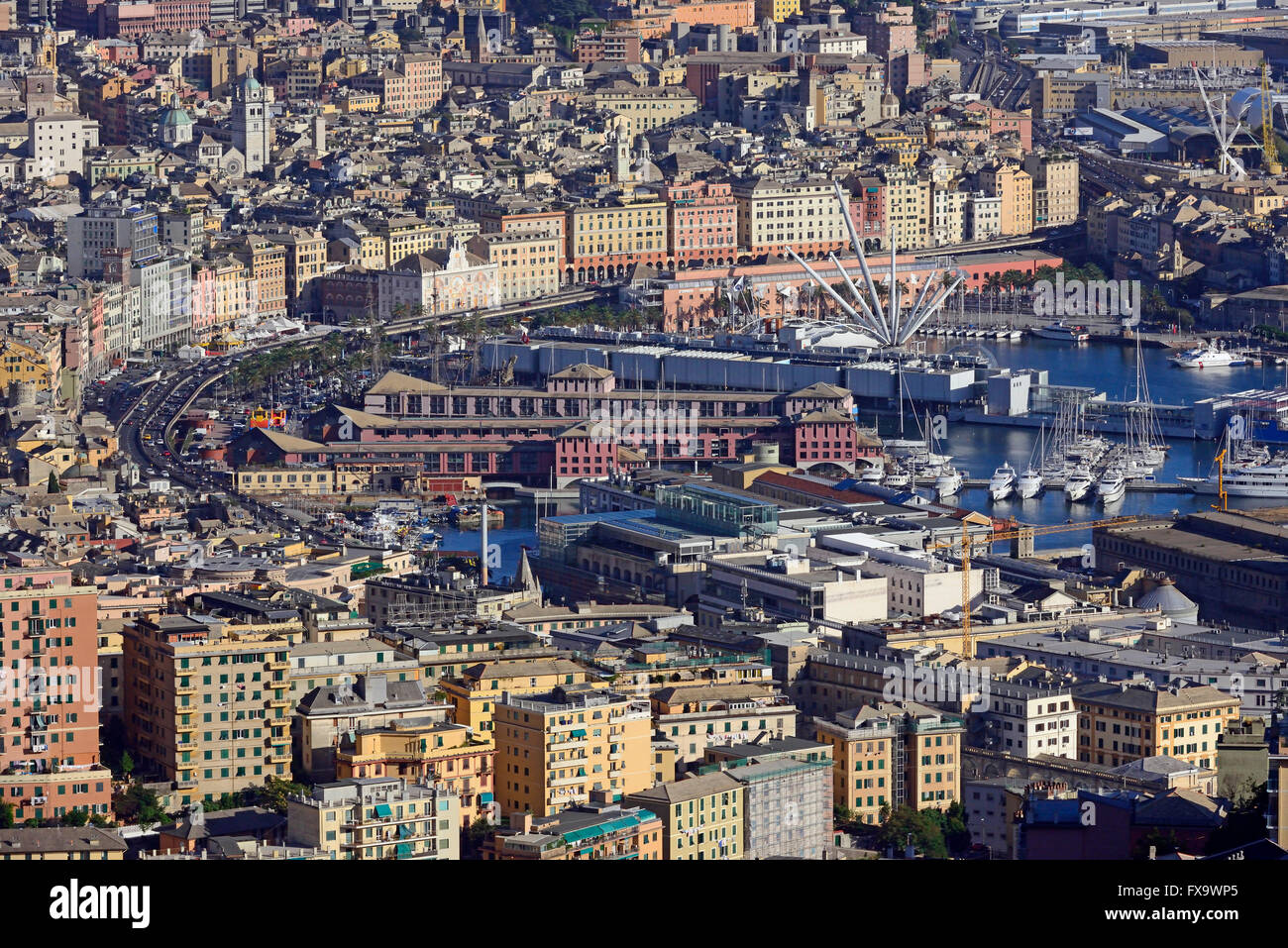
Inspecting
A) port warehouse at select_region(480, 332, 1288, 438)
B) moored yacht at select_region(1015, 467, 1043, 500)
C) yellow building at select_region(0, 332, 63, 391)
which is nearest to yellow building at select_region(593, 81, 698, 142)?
port warehouse at select_region(480, 332, 1288, 438)

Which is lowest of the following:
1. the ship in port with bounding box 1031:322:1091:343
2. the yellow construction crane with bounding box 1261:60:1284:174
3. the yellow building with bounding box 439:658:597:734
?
the yellow building with bounding box 439:658:597:734

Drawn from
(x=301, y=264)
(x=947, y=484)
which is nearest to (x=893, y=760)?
(x=947, y=484)

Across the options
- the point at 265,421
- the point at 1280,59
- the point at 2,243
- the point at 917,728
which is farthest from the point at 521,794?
the point at 1280,59

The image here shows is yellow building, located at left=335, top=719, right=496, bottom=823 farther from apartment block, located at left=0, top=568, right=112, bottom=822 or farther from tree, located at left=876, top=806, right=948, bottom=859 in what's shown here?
tree, located at left=876, top=806, right=948, bottom=859

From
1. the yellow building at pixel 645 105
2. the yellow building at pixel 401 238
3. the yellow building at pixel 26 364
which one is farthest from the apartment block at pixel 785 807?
the yellow building at pixel 645 105

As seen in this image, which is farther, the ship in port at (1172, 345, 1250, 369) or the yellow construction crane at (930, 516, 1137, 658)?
the ship in port at (1172, 345, 1250, 369)
